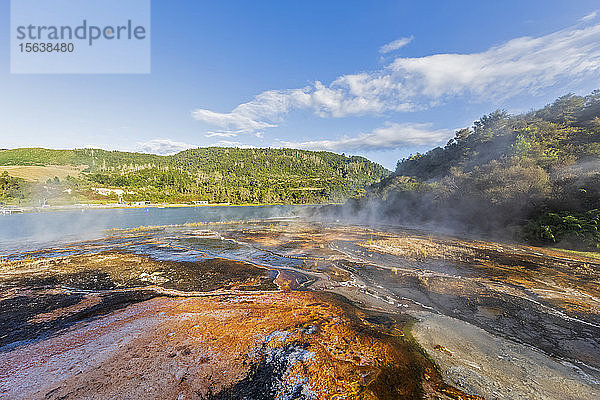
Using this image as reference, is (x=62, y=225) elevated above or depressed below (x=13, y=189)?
below

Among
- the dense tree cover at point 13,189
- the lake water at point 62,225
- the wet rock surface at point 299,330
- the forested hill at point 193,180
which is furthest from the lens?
the forested hill at point 193,180

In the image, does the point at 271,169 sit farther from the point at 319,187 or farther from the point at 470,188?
the point at 470,188

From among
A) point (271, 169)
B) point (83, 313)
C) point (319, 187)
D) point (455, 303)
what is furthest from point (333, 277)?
point (271, 169)

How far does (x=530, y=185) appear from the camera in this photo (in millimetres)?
25531

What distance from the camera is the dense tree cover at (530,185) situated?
2258 centimetres

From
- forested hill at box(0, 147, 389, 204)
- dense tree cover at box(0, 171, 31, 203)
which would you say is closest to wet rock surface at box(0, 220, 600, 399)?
forested hill at box(0, 147, 389, 204)

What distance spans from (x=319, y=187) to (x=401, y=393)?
501 feet

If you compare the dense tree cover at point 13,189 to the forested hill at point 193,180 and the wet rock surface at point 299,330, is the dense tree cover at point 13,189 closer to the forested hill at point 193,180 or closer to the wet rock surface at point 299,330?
the forested hill at point 193,180

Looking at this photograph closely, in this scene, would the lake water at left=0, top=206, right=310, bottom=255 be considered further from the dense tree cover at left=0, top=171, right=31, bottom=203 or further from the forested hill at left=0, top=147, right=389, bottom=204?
the forested hill at left=0, top=147, right=389, bottom=204

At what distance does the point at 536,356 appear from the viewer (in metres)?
6.74

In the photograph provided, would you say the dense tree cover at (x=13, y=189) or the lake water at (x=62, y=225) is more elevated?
the dense tree cover at (x=13, y=189)

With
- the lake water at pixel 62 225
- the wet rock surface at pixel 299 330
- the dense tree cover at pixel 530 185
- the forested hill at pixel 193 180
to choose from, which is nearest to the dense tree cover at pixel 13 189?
the forested hill at pixel 193 180

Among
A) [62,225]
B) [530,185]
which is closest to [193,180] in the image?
[62,225]

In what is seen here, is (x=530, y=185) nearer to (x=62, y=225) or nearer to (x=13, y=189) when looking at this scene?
(x=62, y=225)
